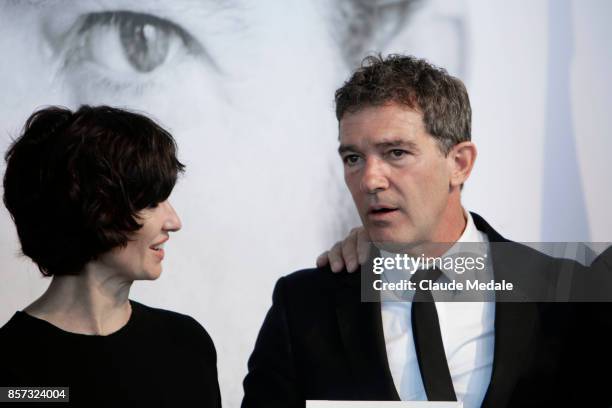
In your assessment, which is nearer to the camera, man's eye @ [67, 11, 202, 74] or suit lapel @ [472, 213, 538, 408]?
suit lapel @ [472, 213, 538, 408]

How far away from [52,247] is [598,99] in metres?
1.93

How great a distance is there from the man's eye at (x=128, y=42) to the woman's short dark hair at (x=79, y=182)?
2.65ft

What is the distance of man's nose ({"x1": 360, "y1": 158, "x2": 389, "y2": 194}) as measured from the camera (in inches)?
71.8

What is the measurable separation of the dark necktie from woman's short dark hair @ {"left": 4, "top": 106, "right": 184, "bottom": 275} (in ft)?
2.04

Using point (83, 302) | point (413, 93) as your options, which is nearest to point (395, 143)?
point (413, 93)

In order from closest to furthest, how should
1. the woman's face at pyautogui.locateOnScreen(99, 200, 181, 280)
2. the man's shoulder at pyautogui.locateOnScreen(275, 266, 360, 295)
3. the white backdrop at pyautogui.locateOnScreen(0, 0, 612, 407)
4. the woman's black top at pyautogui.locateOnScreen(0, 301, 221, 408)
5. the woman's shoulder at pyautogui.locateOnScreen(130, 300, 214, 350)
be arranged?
the woman's black top at pyautogui.locateOnScreen(0, 301, 221, 408), the woman's face at pyautogui.locateOnScreen(99, 200, 181, 280), the woman's shoulder at pyautogui.locateOnScreen(130, 300, 214, 350), the man's shoulder at pyautogui.locateOnScreen(275, 266, 360, 295), the white backdrop at pyautogui.locateOnScreen(0, 0, 612, 407)

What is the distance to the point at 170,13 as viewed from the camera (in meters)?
2.54

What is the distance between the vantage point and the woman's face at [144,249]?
1.71 metres

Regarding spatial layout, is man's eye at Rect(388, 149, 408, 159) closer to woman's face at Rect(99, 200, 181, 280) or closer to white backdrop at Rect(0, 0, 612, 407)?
woman's face at Rect(99, 200, 181, 280)

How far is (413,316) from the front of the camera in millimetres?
1844

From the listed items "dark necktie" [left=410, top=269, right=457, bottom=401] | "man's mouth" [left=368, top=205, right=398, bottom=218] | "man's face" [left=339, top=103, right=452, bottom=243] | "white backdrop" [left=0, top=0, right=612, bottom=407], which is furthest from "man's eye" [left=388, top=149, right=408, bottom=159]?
"white backdrop" [left=0, top=0, right=612, bottom=407]

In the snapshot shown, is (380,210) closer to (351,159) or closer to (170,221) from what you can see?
(351,159)

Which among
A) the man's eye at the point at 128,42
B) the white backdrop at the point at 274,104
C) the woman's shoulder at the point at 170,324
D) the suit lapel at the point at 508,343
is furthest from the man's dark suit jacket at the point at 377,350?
the man's eye at the point at 128,42

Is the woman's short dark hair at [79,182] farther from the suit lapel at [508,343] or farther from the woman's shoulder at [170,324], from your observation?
the suit lapel at [508,343]
